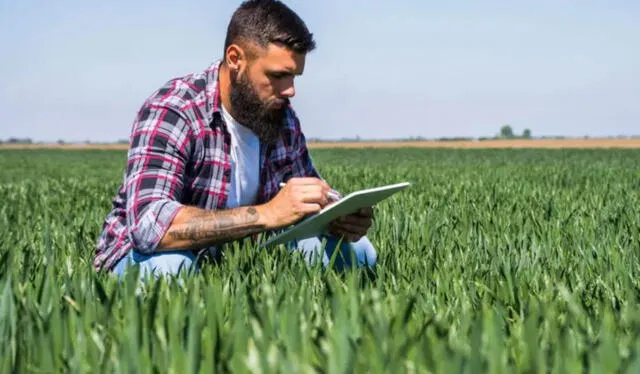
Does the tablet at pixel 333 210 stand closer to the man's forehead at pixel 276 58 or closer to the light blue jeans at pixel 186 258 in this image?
the light blue jeans at pixel 186 258

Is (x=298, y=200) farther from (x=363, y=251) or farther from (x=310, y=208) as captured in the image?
(x=363, y=251)

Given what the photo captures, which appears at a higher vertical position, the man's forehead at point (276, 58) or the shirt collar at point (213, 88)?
the man's forehead at point (276, 58)

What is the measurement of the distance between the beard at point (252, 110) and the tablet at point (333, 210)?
544 millimetres

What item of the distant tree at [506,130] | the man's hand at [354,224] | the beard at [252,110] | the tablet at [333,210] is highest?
the beard at [252,110]

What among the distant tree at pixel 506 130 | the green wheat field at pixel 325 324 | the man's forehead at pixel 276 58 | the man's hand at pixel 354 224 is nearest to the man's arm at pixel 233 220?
the green wheat field at pixel 325 324

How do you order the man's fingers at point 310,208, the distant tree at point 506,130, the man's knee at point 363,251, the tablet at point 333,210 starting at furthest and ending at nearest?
the distant tree at point 506,130 < the man's knee at point 363,251 < the man's fingers at point 310,208 < the tablet at point 333,210

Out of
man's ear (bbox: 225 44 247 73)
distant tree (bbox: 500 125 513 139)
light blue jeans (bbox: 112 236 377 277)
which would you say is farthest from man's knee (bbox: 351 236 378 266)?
distant tree (bbox: 500 125 513 139)

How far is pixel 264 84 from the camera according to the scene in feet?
10.7

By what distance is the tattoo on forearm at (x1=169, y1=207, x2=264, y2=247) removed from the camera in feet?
9.91

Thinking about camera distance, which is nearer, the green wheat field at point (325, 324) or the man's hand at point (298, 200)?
the green wheat field at point (325, 324)

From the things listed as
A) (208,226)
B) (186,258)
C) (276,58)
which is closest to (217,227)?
(208,226)

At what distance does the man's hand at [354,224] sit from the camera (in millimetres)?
3281

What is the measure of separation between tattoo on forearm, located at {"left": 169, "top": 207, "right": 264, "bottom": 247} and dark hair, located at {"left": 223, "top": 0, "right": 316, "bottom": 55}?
2.36 feet

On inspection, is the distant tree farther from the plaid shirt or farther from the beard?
the plaid shirt
